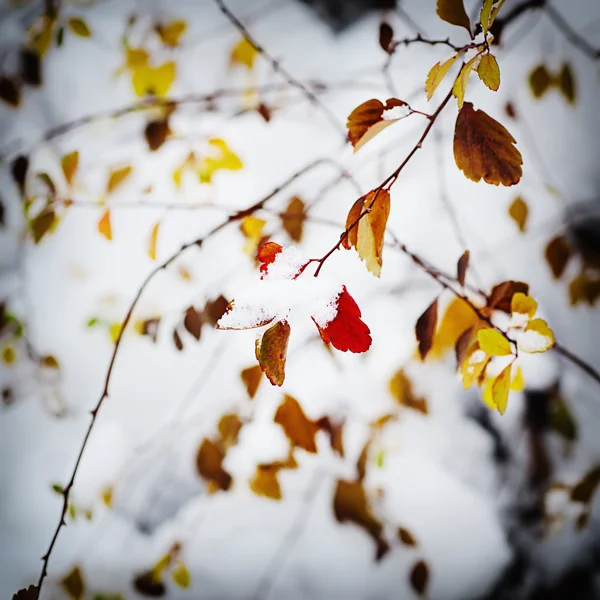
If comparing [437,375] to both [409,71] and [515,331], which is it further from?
[409,71]

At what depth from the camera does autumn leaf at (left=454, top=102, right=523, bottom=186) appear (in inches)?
11.6

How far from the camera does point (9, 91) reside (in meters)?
0.76

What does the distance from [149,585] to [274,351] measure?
0.68 metres

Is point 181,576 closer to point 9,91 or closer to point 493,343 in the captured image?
point 493,343

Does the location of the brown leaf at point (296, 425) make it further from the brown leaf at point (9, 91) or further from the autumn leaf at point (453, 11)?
the brown leaf at point (9, 91)

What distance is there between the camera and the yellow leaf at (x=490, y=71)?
27 centimetres

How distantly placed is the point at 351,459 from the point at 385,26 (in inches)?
26.6

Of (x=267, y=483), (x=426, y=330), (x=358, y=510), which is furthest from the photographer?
(x=358, y=510)

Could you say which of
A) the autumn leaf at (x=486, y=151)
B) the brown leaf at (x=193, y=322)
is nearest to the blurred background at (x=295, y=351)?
the brown leaf at (x=193, y=322)

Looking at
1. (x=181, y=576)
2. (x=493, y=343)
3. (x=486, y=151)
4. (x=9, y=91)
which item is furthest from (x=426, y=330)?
(x=9, y=91)

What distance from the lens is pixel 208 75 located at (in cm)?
79

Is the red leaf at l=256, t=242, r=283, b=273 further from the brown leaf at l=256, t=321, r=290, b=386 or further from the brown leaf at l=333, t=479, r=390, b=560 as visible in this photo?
the brown leaf at l=333, t=479, r=390, b=560

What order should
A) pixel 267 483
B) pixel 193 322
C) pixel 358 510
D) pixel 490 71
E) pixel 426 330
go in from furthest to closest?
pixel 358 510 < pixel 267 483 < pixel 193 322 < pixel 426 330 < pixel 490 71

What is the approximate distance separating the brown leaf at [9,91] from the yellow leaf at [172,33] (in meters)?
0.30
